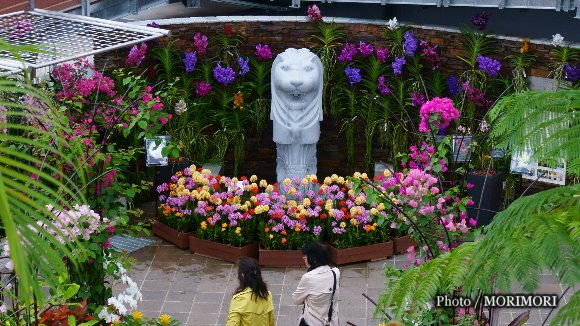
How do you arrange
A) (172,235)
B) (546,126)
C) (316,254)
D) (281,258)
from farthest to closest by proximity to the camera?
(172,235), (281,258), (316,254), (546,126)

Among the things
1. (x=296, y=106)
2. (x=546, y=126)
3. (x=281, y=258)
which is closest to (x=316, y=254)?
(x=281, y=258)

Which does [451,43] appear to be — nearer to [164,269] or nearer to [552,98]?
[164,269]

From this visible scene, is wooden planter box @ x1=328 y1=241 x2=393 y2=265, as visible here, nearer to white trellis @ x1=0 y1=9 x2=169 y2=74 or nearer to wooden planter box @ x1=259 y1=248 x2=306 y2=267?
wooden planter box @ x1=259 y1=248 x2=306 y2=267

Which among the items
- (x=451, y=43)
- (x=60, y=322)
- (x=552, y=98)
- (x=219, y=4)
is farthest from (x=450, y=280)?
(x=219, y=4)

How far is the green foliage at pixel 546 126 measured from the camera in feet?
14.6

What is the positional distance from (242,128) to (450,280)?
312 inches

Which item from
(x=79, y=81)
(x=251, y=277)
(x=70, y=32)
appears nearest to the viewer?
(x=251, y=277)

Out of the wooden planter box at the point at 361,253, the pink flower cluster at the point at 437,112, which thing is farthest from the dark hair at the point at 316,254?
the wooden planter box at the point at 361,253

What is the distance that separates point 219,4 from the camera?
60.4 feet

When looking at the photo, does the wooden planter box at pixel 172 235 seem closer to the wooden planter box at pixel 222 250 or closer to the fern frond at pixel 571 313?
the wooden planter box at pixel 222 250

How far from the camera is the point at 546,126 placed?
470 centimetres

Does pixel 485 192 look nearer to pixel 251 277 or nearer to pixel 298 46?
pixel 298 46

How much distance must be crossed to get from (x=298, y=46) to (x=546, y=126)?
8.77 meters

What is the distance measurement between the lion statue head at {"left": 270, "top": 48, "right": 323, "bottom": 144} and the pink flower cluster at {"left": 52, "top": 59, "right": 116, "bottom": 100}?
5.87 feet
